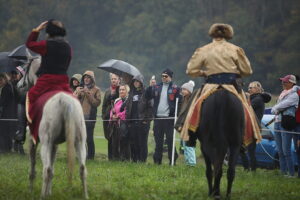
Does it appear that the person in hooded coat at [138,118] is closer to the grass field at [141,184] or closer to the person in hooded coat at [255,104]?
the grass field at [141,184]

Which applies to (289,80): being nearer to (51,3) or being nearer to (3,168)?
(3,168)

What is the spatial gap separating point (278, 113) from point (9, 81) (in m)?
7.83

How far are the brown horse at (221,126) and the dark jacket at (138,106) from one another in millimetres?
7026

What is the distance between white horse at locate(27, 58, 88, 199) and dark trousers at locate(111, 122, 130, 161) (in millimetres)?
7668

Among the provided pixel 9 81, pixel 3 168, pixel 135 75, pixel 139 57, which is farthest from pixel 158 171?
pixel 139 57

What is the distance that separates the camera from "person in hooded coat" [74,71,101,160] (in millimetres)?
18500

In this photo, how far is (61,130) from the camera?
33.2 feet

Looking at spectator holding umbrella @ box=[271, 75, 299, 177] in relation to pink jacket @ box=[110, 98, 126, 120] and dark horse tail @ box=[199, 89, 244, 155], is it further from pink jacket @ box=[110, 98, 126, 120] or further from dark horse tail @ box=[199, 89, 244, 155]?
dark horse tail @ box=[199, 89, 244, 155]

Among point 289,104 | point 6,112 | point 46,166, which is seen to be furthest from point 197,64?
point 6,112

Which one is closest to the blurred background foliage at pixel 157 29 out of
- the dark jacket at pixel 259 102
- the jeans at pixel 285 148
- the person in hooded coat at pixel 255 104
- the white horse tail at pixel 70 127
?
the person in hooded coat at pixel 255 104

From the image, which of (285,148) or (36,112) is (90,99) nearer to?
(285,148)

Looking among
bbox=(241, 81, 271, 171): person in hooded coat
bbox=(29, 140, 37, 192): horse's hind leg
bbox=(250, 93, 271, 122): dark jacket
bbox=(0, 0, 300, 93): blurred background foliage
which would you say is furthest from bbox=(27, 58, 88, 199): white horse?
bbox=(0, 0, 300, 93): blurred background foliage

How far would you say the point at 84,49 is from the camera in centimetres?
6994

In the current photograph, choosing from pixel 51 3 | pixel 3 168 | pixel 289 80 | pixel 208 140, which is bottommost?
pixel 3 168
